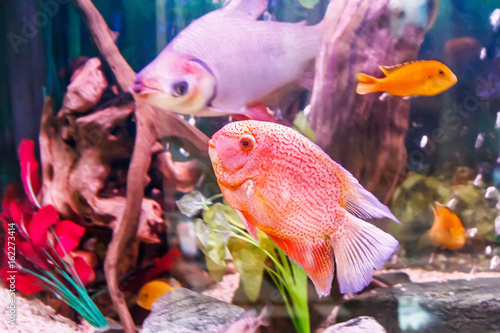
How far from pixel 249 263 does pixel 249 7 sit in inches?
37.7

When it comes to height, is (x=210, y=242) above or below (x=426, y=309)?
above

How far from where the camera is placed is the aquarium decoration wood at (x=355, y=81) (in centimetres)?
131

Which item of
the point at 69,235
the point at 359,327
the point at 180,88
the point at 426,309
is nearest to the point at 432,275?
the point at 426,309

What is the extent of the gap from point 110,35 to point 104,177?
0.55 meters

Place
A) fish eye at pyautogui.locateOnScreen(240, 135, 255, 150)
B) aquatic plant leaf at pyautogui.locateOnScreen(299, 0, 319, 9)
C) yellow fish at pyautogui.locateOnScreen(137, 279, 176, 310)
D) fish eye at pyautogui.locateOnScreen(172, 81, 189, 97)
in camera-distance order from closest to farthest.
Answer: fish eye at pyautogui.locateOnScreen(240, 135, 255, 150) < fish eye at pyautogui.locateOnScreen(172, 81, 189, 97) < aquatic plant leaf at pyautogui.locateOnScreen(299, 0, 319, 9) < yellow fish at pyautogui.locateOnScreen(137, 279, 176, 310)

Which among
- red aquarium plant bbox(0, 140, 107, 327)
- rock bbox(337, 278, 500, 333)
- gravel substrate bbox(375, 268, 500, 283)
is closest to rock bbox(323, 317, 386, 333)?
rock bbox(337, 278, 500, 333)

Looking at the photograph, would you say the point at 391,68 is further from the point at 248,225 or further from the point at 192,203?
the point at 192,203

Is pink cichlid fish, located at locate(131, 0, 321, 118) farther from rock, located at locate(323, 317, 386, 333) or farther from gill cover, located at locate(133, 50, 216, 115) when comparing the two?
rock, located at locate(323, 317, 386, 333)

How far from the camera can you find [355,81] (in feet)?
4.33

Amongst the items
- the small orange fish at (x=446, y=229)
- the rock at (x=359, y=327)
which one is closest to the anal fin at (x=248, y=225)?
the rock at (x=359, y=327)

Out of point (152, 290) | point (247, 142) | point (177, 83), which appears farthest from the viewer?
point (152, 290)

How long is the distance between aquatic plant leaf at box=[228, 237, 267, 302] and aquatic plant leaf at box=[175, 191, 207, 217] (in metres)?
0.17

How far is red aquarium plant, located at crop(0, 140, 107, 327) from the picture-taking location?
1.42m

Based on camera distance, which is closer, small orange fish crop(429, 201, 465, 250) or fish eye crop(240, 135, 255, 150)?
fish eye crop(240, 135, 255, 150)
